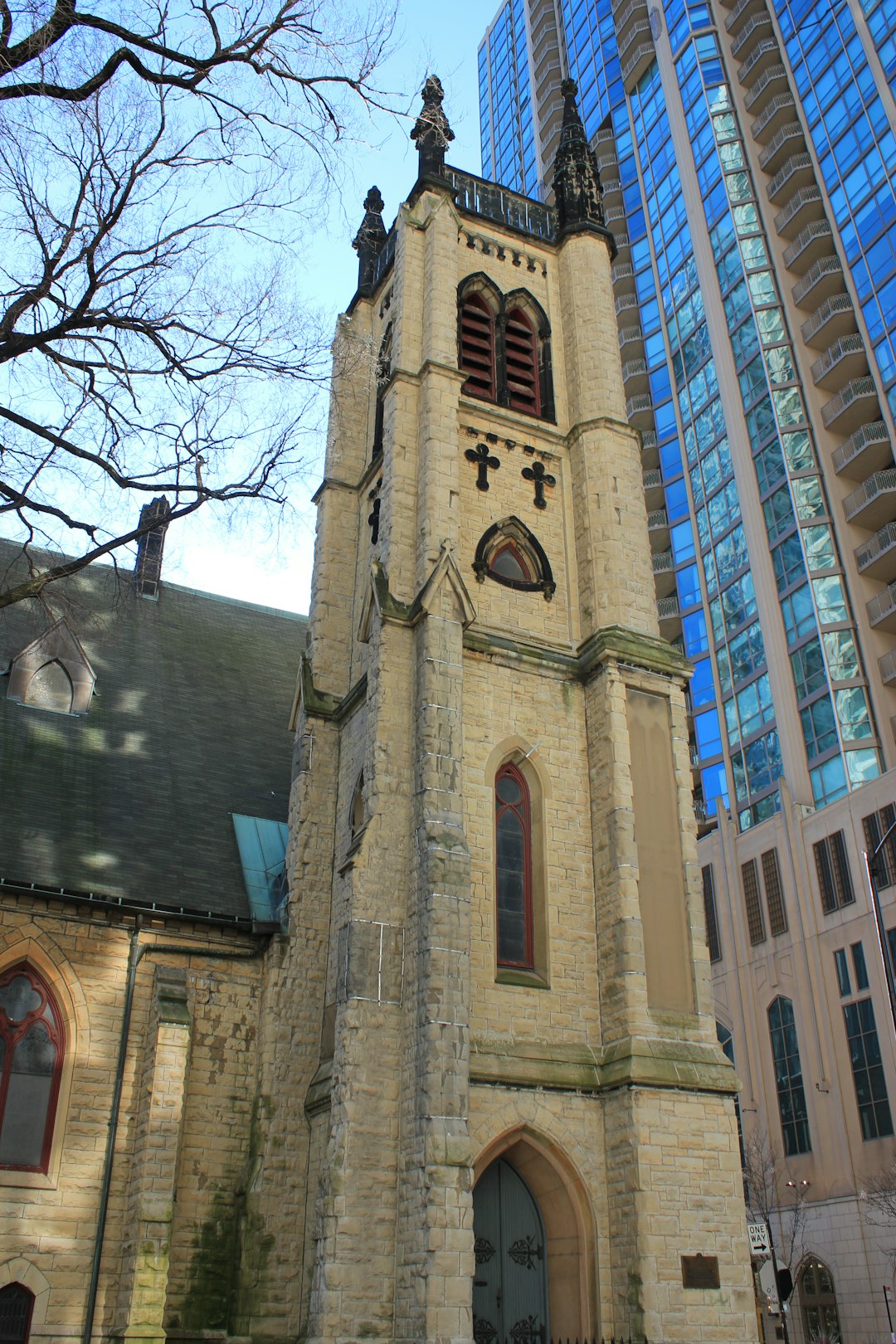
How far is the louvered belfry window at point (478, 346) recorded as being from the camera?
2122 cm

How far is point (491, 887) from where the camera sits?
16.0 metres

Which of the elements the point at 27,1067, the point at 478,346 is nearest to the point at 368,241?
the point at 478,346

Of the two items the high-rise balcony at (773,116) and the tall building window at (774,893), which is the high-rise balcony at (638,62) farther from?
the tall building window at (774,893)

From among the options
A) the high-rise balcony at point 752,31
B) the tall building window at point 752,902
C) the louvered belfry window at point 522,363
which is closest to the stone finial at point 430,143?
the louvered belfry window at point 522,363

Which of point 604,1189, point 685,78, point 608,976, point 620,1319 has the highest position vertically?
point 685,78

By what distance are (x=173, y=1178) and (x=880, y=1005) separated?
77.8 feet

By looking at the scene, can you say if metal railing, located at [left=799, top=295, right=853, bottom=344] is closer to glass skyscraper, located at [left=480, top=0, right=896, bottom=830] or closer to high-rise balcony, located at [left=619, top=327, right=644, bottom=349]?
glass skyscraper, located at [left=480, top=0, right=896, bottom=830]

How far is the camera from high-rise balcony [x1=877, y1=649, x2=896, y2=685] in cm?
3875

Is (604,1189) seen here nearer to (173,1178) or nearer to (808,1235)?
(173,1178)

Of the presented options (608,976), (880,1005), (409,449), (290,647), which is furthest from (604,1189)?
(880,1005)

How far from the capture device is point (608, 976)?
15820 mm

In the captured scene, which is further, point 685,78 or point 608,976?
point 685,78

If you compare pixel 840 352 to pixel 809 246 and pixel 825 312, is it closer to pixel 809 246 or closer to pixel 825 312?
pixel 825 312

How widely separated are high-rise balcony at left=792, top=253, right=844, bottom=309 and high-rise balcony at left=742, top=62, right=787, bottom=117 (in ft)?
30.4
